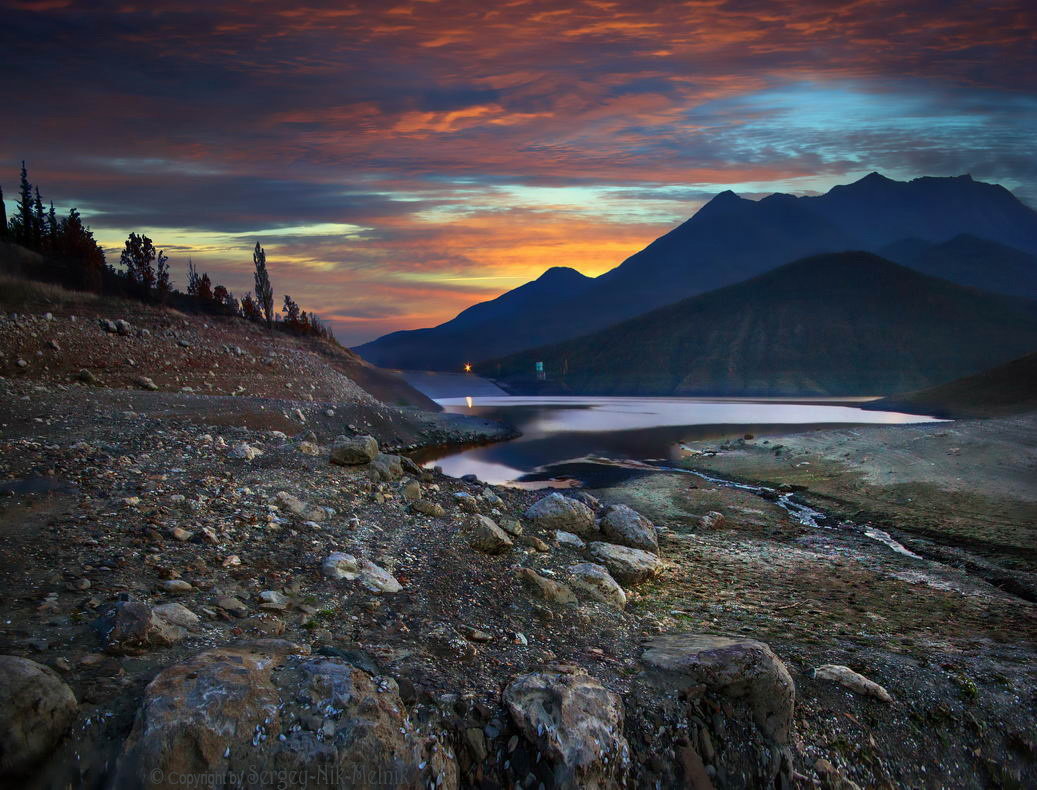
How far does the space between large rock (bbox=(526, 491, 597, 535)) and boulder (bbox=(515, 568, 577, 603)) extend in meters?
3.56

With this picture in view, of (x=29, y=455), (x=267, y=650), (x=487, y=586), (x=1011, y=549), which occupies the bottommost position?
(x=1011, y=549)

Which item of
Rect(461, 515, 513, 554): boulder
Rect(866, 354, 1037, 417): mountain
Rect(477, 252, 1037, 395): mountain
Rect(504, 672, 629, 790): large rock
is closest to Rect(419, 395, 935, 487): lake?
Rect(866, 354, 1037, 417): mountain

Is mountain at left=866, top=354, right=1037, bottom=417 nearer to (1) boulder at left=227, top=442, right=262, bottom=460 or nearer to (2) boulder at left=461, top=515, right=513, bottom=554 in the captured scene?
(2) boulder at left=461, top=515, right=513, bottom=554

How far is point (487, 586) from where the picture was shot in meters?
7.64

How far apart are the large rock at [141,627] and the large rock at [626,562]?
6668 millimetres

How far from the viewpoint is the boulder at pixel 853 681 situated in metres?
6.05

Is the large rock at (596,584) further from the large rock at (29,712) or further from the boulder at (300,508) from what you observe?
the large rock at (29,712)

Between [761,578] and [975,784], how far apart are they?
17.9 ft

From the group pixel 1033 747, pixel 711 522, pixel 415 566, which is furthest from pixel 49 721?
pixel 711 522

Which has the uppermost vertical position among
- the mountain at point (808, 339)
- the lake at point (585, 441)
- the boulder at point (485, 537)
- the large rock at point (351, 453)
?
the mountain at point (808, 339)

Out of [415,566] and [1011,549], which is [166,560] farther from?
[1011,549]

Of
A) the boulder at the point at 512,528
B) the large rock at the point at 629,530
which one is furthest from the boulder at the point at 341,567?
the large rock at the point at 629,530

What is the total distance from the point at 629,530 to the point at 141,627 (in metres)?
9.13

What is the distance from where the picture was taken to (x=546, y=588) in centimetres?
766
